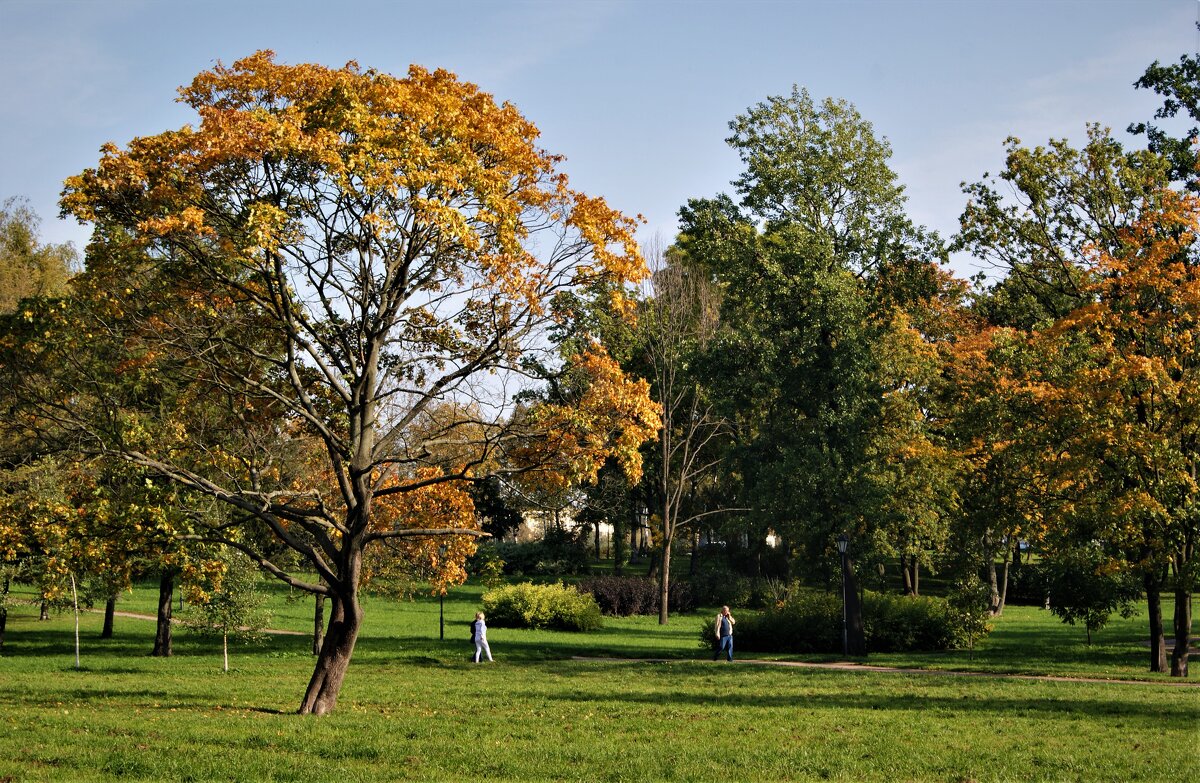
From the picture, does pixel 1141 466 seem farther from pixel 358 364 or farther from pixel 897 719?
pixel 358 364

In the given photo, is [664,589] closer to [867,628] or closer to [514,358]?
[867,628]

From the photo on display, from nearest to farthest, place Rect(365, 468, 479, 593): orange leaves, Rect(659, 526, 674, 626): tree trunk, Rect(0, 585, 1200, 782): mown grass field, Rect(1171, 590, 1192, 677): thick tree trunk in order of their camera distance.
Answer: Rect(0, 585, 1200, 782): mown grass field
Rect(365, 468, 479, 593): orange leaves
Rect(1171, 590, 1192, 677): thick tree trunk
Rect(659, 526, 674, 626): tree trunk

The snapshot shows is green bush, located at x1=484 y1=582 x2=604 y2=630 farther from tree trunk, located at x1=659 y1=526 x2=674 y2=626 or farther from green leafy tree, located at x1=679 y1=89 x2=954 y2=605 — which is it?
green leafy tree, located at x1=679 y1=89 x2=954 y2=605

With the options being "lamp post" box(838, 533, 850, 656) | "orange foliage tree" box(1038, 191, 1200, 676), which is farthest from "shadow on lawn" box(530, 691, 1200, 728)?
"lamp post" box(838, 533, 850, 656)

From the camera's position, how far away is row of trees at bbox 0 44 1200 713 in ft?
45.6

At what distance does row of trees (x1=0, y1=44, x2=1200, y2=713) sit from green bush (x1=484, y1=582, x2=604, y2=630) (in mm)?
7631

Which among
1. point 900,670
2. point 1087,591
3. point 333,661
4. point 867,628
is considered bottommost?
point 900,670

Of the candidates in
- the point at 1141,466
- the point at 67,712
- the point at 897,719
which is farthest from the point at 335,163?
the point at 1141,466

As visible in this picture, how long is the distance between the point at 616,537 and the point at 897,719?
4692 cm

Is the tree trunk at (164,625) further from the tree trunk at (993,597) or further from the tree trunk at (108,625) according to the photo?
the tree trunk at (993,597)

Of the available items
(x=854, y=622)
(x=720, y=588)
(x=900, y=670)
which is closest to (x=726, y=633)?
(x=854, y=622)

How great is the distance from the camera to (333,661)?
1585 centimetres

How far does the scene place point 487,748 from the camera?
1295 cm

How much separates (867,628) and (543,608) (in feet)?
40.2
